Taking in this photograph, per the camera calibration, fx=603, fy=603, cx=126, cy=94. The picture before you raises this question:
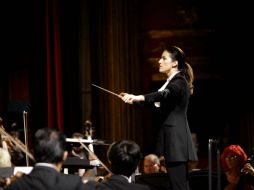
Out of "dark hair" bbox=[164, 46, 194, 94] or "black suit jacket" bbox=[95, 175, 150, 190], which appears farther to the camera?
"dark hair" bbox=[164, 46, 194, 94]

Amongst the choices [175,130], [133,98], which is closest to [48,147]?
[133,98]

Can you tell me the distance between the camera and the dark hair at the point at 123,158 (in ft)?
10.5

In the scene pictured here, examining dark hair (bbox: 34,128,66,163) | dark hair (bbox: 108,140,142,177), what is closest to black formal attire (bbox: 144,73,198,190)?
dark hair (bbox: 108,140,142,177)

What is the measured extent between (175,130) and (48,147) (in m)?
1.42

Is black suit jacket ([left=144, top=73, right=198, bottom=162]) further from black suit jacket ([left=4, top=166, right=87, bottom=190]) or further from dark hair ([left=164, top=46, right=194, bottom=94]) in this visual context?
black suit jacket ([left=4, top=166, right=87, bottom=190])

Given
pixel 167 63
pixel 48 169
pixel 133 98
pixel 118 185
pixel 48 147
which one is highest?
pixel 167 63

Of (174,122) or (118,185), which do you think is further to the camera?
(174,122)

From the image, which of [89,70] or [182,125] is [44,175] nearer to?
[182,125]

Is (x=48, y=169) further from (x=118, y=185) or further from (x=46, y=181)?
(x=118, y=185)

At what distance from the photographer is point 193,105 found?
9.73 meters

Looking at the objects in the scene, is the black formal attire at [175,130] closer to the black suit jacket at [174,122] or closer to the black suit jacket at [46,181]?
the black suit jacket at [174,122]

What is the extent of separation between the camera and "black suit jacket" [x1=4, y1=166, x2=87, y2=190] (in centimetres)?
279

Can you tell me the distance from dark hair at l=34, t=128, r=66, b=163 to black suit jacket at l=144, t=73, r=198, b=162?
1260 millimetres

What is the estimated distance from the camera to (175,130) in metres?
4.14
